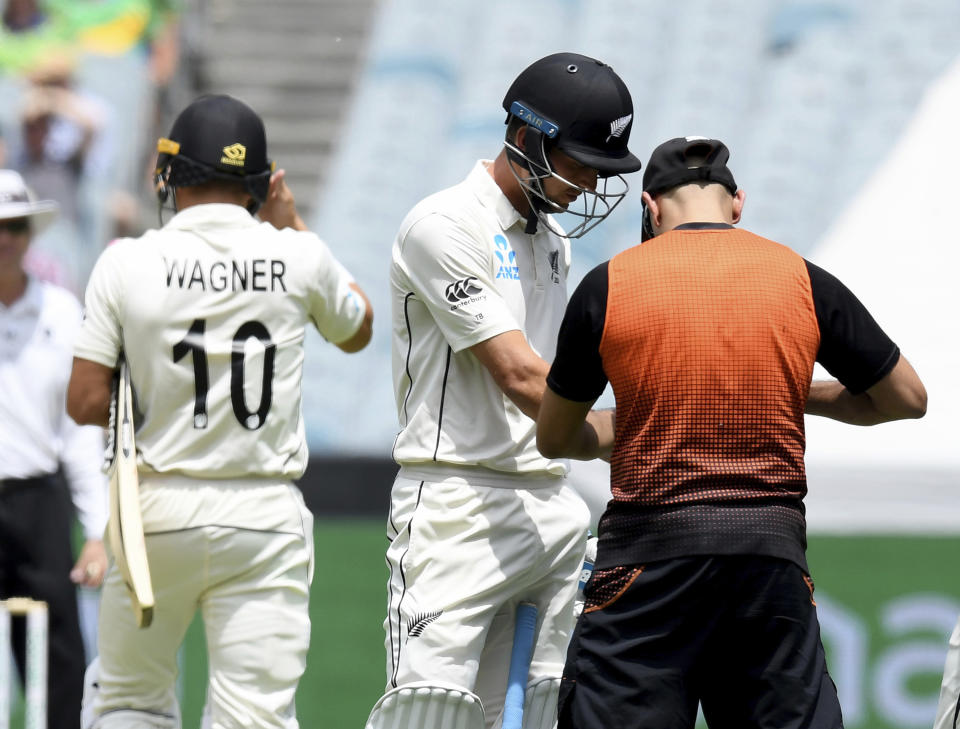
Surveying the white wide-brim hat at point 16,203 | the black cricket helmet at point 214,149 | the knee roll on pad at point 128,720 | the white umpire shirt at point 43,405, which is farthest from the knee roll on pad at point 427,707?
the white wide-brim hat at point 16,203

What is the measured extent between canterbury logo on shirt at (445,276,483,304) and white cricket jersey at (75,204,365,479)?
23.1 inches

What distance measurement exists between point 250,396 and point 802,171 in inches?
190

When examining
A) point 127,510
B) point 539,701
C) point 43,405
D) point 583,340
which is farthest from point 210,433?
point 43,405

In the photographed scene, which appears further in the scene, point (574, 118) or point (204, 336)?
point (204, 336)

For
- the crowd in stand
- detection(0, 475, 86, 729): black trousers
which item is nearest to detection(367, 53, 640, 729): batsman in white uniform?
detection(0, 475, 86, 729): black trousers

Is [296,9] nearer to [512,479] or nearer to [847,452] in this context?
[847,452]

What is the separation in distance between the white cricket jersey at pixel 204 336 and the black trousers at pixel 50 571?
1232 millimetres

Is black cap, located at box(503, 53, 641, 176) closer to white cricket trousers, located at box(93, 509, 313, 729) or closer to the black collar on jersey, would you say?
the black collar on jersey

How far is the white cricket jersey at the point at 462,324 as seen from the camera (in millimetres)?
2959

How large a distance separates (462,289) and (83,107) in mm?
5633

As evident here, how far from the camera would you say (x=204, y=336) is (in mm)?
3295

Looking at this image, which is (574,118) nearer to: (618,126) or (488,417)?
(618,126)

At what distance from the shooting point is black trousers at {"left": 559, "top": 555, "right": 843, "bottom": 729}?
249cm

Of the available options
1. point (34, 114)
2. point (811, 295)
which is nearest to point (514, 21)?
point (34, 114)
